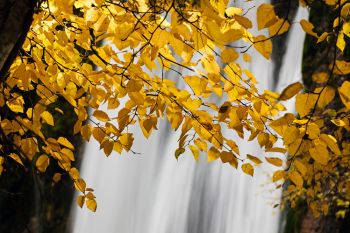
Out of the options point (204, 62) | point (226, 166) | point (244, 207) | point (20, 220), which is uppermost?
point (226, 166)

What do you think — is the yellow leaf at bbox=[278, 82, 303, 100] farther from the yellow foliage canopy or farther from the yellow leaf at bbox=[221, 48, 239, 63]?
the yellow leaf at bbox=[221, 48, 239, 63]

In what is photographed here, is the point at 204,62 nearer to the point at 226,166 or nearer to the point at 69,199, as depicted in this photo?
the point at 69,199

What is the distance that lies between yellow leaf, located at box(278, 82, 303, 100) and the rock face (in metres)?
0.75

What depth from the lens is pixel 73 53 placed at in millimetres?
2188

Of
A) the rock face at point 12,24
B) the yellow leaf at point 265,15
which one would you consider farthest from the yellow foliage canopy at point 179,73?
the rock face at point 12,24

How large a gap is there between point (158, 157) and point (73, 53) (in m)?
11.0

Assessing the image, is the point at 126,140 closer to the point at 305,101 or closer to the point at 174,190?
the point at 305,101

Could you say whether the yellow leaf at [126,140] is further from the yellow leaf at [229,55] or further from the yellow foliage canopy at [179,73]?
the yellow leaf at [229,55]

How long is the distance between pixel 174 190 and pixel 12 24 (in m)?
11.6

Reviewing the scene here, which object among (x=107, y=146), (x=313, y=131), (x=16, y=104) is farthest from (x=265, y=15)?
(x=16, y=104)

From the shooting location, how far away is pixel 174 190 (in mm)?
12562

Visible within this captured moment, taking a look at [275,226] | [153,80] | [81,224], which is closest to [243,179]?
[275,226]

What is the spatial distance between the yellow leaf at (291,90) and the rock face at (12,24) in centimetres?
75

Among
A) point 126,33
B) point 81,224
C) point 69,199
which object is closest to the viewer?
point 126,33
